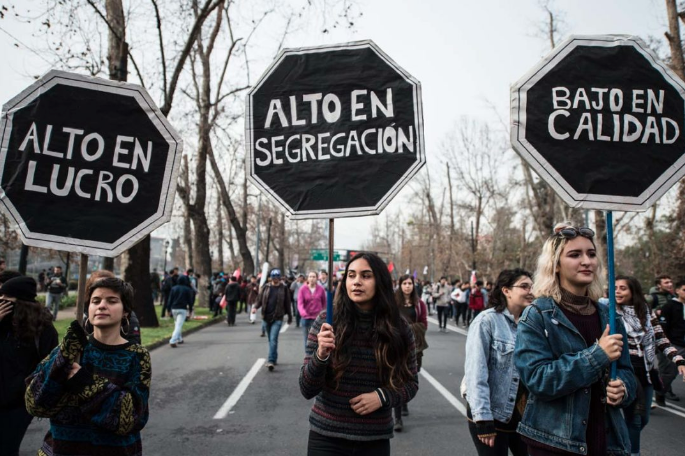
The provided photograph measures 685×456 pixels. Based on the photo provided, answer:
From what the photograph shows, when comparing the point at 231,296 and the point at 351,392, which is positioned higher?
the point at 231,296

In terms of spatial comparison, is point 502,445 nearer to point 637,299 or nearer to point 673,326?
point 637,299

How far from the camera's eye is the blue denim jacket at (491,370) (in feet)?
11.7

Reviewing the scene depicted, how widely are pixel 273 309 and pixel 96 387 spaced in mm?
8609

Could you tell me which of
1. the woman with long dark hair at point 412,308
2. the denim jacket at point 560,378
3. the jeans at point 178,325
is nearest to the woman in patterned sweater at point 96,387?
the denim jacket at point 560,378

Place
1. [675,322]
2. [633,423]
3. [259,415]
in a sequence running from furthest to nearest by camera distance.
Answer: [675,322], [259,415], [633,423]

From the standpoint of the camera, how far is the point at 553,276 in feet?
9.11

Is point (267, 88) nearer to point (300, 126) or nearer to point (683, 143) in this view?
point (300, 126)

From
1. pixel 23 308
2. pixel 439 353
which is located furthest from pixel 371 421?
pixel 439 353

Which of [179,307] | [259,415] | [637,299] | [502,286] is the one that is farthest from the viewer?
[179,307]

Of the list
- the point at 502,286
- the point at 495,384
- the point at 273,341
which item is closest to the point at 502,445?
the point at 495,384

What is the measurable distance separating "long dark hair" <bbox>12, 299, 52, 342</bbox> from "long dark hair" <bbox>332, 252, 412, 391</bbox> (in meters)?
2.24

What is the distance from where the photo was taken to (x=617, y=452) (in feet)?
8.36

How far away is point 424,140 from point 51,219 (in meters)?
2.01

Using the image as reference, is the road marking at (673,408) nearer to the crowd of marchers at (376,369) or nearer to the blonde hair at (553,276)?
the crowd of marchers at (376,369)
